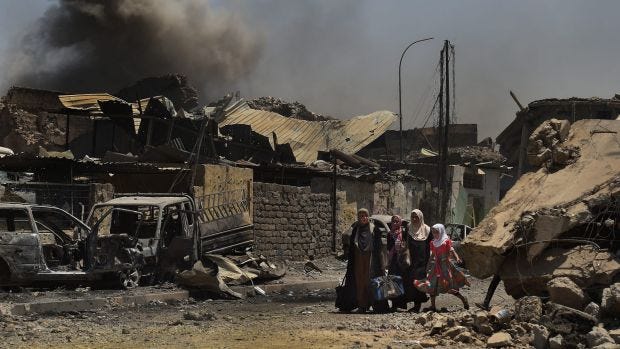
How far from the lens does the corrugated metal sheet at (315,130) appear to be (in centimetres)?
3086

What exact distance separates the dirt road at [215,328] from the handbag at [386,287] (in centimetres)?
30

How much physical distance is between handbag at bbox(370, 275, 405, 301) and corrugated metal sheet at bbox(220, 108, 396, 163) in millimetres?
18984

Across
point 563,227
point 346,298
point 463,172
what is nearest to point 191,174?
point 346,298

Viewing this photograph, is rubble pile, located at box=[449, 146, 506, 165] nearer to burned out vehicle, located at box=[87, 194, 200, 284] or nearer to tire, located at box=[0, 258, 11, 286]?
burned out vehicle, located at box=[87, 194, 200, 284]

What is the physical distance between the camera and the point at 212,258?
13.6 m

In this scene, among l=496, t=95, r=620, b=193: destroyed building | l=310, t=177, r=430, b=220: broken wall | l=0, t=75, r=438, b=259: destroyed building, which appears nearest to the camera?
l=0, t=75, r=438, b=259: destroyed building

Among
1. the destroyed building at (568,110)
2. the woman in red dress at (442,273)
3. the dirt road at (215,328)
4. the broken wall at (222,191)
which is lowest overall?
the dirt road at (215,328)

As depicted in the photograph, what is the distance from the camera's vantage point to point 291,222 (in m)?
20.3

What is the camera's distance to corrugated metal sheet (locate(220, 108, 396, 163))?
3086 cm

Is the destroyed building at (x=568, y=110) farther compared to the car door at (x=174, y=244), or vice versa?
the destroyed building at (x=568, y=110)

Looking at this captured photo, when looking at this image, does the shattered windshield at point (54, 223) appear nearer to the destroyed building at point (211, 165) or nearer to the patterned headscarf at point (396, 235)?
the destroyed building at point (211, 165)

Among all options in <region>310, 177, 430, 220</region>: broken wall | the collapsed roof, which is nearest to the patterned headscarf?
<region>310, 177, 430, 220</region>: broken wall

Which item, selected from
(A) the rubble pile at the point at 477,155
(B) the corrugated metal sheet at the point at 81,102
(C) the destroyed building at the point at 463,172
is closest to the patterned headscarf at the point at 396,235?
(B) the corrugated metal sheet at the point at 81,102

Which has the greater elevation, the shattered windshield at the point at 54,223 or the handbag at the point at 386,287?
the shattered windshield at the point at 54,223
